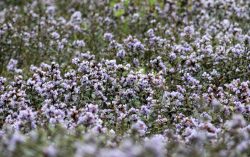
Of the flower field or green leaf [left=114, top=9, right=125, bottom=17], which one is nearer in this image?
the flower field

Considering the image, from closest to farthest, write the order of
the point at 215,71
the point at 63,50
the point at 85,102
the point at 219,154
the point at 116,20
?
the point at 219,154, the point at 85,102, the point at 215,71, the point at 63,50, the point at 116,20

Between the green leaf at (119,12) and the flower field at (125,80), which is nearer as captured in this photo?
the flower field at (125,80)

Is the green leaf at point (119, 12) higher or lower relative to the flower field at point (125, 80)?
higher

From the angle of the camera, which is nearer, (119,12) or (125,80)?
(125,80)

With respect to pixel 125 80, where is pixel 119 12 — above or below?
above

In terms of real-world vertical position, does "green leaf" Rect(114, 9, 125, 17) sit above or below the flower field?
above

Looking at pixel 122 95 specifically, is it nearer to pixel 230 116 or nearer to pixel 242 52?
pixel 230 116

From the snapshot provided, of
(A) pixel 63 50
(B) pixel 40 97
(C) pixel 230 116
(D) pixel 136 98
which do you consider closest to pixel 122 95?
(D) pixel 136 98

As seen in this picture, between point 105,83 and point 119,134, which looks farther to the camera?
point 105,83
